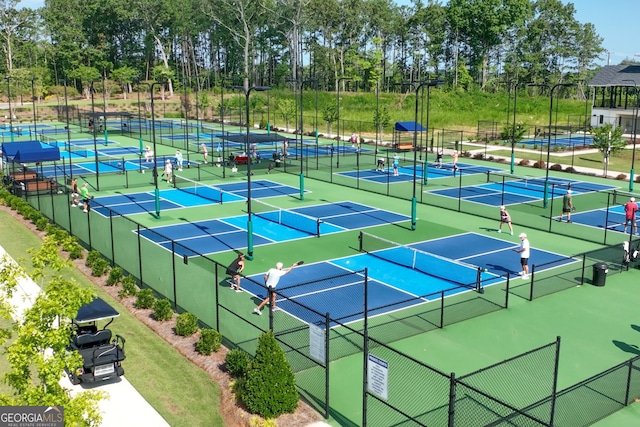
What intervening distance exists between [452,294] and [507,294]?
200cm

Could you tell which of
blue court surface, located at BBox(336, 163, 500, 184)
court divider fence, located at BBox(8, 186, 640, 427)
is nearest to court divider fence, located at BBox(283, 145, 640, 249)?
blue court surface, located at BBox(336, 163, 500, 184)

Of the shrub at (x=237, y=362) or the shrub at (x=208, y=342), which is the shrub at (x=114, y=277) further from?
the shrub at (x=237, y=362)

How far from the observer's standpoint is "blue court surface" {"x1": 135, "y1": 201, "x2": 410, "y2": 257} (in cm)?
2809

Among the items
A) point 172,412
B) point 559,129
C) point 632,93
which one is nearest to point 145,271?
point 172,412

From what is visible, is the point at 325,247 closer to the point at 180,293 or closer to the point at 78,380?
the point at 180,293

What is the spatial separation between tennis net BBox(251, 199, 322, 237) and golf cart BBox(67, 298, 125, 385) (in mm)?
14432

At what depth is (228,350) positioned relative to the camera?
1720cm

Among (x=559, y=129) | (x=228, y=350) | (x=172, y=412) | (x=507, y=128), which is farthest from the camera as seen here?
(x=559, y=129)

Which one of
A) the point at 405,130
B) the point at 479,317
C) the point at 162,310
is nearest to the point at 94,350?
the point at 162,310

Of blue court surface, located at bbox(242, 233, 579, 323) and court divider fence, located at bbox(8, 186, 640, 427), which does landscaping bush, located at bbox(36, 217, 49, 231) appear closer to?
court divider fence, located at bbox(8, 186, 640, 427)

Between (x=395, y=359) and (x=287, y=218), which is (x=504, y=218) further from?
(x=395, y=359)

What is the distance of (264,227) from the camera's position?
102 feet

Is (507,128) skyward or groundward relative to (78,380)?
skyward

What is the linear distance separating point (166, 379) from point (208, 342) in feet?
4.85
